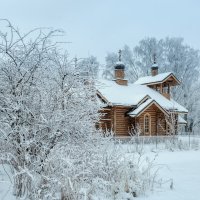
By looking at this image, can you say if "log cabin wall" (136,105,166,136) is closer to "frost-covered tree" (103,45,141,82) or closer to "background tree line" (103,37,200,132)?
"background tree line" (103,37,200,132)

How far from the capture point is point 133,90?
3186 cm

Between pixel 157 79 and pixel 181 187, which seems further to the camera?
pixel 157 79

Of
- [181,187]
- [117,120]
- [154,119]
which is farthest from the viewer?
[154,119]

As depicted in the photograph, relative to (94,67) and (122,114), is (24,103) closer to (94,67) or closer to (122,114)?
(94,67)

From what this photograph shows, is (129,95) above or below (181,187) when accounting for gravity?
above

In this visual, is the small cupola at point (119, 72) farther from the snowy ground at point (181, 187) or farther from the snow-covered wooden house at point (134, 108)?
the snowy ground at point (181, 187)

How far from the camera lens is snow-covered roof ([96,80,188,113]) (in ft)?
92.4

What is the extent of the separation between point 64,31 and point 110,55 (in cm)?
4398

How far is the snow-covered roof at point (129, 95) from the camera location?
2817 cm

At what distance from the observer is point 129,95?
30.3m

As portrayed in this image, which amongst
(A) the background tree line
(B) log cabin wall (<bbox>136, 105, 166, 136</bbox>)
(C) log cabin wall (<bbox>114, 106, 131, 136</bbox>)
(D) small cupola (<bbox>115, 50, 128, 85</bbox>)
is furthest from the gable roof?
(A) the background tree line

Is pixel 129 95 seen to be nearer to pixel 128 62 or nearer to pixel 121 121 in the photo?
pixel 121 121

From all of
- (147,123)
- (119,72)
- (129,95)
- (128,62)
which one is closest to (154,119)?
(147,123)

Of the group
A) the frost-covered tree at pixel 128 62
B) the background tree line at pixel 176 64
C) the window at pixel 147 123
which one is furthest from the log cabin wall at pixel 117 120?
the frost-covered tree at pixel 128 62
